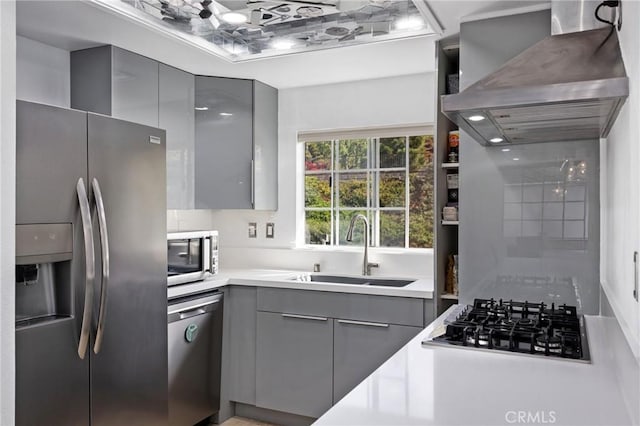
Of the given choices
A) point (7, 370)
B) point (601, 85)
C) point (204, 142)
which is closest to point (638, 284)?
point (601, 85)

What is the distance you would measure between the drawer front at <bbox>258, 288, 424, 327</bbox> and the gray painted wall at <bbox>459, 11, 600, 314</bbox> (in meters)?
0.33

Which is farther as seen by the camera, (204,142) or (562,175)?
(204,142)

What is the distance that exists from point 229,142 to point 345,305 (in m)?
1.38

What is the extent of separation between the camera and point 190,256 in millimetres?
3078

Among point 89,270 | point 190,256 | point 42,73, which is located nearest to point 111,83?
point 42,73

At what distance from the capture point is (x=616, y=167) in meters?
1.60

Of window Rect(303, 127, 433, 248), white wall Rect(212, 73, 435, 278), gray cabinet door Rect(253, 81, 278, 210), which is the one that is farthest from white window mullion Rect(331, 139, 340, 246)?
gray cabinet door Rect(253, 81, 278, 210)

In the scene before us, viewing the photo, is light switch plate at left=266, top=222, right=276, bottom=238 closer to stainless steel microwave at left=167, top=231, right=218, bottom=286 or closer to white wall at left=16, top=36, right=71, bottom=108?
stainless steel microwave at left=167, top=231, right=218, bottom=286

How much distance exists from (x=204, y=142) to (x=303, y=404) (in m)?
1.77

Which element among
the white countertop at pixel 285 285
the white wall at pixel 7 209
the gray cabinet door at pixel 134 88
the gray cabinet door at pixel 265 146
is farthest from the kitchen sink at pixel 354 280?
the white wall at pixel 7 209

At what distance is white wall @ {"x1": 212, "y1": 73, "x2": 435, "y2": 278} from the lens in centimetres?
337

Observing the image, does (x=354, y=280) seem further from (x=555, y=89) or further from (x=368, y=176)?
(x=555, y=89)

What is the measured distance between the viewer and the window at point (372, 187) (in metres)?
3.44

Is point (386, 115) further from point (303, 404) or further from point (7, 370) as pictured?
point (7, 370)
